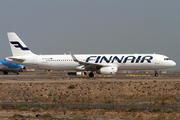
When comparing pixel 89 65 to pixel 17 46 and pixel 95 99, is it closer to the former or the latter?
pixel 17 46

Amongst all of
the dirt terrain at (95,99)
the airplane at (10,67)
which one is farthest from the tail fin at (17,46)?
the airplane at (10,67)

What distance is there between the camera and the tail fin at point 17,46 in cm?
4797

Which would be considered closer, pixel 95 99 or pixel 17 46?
pixel 95 99

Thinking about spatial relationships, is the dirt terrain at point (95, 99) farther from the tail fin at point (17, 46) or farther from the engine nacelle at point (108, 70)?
the tail fin at point (17, 46)

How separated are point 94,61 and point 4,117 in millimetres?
29374

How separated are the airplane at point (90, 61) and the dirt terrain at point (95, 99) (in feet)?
34.4

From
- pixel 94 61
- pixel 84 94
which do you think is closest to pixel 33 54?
pixel 94 61

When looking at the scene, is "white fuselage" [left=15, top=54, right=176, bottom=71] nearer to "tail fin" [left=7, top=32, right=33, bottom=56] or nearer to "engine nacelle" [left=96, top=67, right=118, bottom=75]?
"tail fin" [left=7, top=32, right=33, bottom=56]

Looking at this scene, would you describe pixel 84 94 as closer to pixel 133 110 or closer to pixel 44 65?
pixel 133 110

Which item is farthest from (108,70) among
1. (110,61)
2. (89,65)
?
(89,65)

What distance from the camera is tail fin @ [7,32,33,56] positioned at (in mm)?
47969

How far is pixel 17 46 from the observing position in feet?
158

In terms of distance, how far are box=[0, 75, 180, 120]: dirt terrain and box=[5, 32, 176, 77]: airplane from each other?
1050 cm

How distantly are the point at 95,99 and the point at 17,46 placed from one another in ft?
91.6
